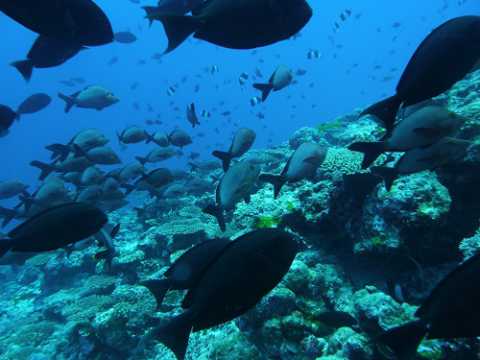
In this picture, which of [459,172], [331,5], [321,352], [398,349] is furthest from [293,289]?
[331,5]

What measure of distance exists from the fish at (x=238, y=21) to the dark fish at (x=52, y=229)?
1.45 metres

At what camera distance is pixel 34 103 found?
23.8 feet

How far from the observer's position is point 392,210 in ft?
16.2

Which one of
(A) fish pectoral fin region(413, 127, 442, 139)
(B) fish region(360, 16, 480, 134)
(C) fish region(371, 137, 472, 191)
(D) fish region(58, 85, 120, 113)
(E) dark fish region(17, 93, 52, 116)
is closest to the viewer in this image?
(B) fish region(360, 16, 480, 134)

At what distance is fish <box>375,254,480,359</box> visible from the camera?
1.58 meters

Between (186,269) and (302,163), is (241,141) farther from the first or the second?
(186,269)

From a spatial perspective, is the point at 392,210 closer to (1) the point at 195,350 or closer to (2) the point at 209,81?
(1) the point at 195,350

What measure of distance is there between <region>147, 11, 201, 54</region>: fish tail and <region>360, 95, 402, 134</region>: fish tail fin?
1083 millimetres

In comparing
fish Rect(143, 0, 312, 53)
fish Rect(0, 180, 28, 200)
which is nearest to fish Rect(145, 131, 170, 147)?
fish Rect(0, 180, 28, 200)

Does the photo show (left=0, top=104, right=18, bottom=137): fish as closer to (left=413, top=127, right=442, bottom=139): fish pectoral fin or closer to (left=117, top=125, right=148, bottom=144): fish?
(left=413, top=127, right=442, bottom=139): fish pectoral fin

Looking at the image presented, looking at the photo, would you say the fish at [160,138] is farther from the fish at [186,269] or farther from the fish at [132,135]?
the fish at [186,269]

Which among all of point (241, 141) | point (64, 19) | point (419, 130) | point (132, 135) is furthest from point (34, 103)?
point (419, 130)

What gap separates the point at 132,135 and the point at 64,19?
24.1ft

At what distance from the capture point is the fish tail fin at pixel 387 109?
1.90 metres
